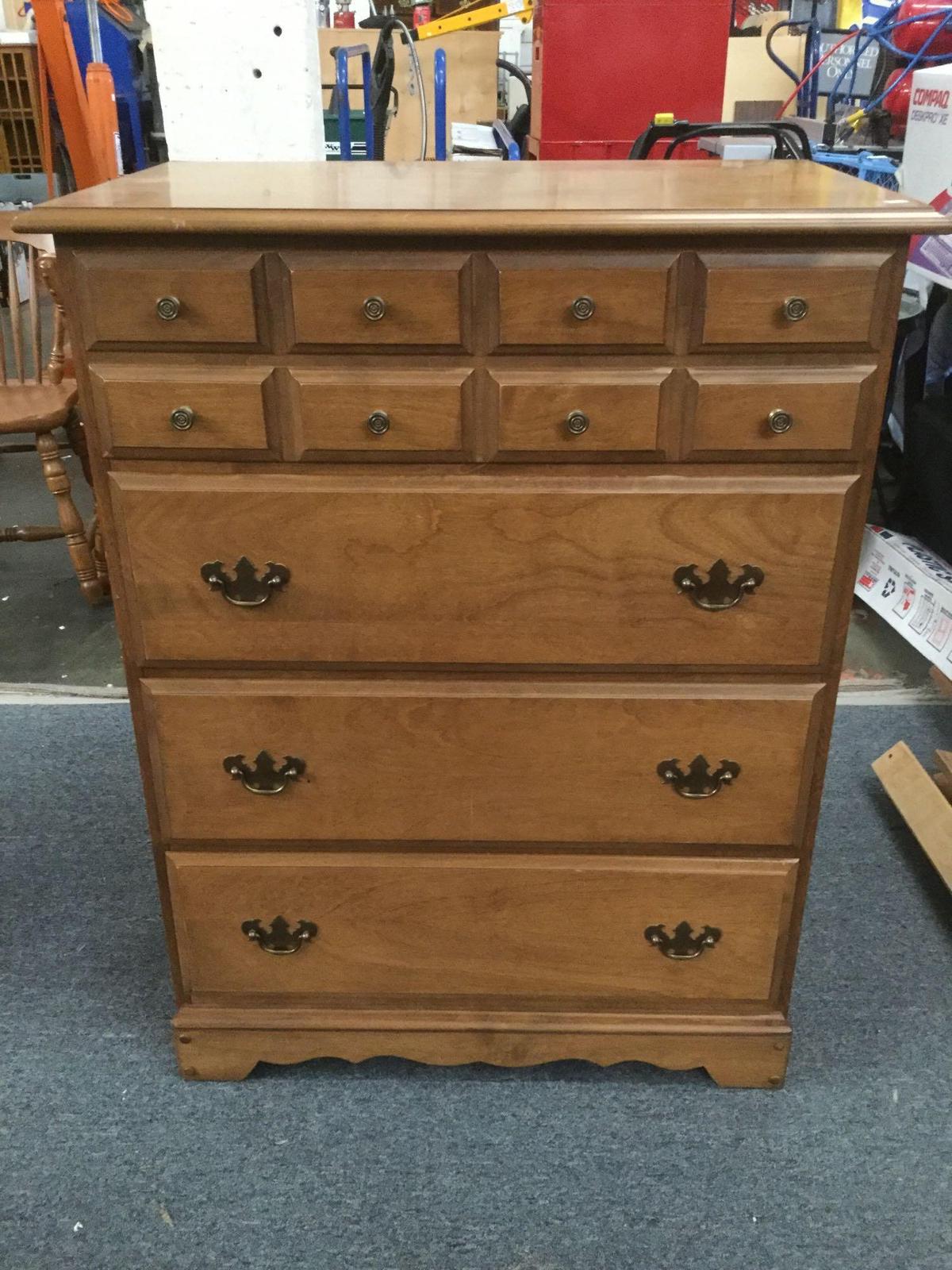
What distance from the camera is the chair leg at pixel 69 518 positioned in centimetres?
257

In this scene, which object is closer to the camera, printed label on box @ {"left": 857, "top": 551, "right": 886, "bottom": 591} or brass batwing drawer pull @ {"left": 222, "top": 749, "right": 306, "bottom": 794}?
brass batwing drawer pull @ {"left": 222, "top": 749, "right": 306, "bottom": 794}

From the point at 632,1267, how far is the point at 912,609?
150cm

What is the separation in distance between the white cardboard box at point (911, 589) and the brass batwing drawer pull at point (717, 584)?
1069 millimetres

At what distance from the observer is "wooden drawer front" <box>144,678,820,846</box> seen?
1245mm

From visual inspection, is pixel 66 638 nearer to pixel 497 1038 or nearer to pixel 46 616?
pixel 46 616

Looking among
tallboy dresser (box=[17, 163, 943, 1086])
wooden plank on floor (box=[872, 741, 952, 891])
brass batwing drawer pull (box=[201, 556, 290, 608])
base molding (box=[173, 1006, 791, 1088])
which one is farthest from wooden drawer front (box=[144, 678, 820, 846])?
wooden plank on floor (box=[872, 741, 952, 891])

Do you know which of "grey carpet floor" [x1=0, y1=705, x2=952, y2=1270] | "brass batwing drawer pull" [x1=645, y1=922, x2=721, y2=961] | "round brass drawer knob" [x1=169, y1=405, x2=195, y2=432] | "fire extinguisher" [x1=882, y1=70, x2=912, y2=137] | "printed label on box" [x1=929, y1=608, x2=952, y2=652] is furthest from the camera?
"fire extinguisher" [x1=882, y1=70, x2=912, y2=137]

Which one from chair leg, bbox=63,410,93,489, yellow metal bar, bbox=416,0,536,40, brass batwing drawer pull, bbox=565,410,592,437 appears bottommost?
chair leg, bbox=63,410,93,489

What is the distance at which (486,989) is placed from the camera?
1415 mm

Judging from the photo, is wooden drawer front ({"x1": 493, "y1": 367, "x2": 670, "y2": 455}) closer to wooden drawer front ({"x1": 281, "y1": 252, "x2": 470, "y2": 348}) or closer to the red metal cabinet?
wooden drawer front ({"x1": 281, "y1": 252, "x2": 470, "y2": 348})

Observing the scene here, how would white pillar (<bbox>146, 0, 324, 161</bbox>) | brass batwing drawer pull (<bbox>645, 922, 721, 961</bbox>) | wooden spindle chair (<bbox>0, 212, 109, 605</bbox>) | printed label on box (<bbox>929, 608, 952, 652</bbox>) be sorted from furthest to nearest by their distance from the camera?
wooden spindle chair (<bbox>0, 212, 109, 605</bbox>)
printed label on box (<bbox>929, 608, 952, 652</bbox>)
white pillar (<bbox>146, 0, 324, 161</bbox>)
brass batwing drawer pull (<bbox>645, 922, 721, 961</bbox>)

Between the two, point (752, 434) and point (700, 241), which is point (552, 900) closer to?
point (752, 434)

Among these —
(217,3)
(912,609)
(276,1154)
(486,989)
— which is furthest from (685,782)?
(217,3)

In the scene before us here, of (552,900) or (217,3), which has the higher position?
(217,3)
